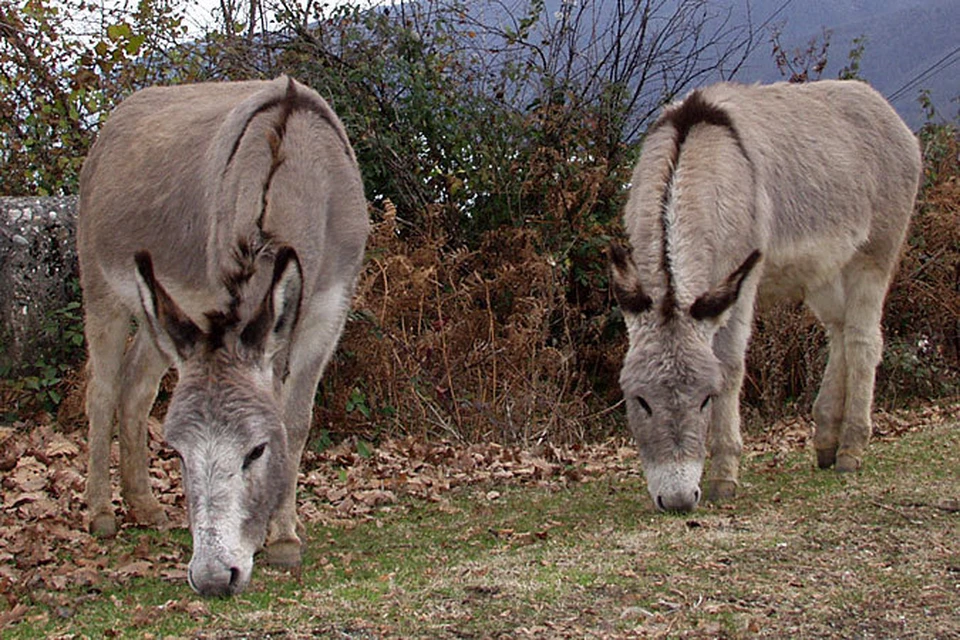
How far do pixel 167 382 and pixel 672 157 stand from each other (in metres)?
4.39

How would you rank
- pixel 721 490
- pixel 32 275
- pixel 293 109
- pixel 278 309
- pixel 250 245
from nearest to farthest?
pixel 278 309
pixel 250 245
pixel 293 109
pixel 721 490
pixel 32 275

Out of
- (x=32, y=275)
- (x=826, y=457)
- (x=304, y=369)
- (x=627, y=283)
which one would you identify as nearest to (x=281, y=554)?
(x=304, y=369)

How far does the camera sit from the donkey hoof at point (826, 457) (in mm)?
7336

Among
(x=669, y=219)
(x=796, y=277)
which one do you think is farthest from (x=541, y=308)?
(x=669, y=219)

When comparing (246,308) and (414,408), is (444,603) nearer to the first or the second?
(246,308)

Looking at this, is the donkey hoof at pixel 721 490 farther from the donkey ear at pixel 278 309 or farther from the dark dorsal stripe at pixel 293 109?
the donkey ear at pixel 278 309

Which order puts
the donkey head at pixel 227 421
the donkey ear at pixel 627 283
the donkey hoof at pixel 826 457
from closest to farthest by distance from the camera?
1. the donkey head at pixel 227 421
2. the donkey ear at pixel 627 283
3. the donkey hoof at pixel 826 457

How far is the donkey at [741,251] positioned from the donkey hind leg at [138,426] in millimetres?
2647

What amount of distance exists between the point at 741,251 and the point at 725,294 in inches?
27.8

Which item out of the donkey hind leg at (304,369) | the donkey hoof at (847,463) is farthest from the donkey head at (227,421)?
the donkey hoof at (847,463)

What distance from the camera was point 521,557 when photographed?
16.0 feet

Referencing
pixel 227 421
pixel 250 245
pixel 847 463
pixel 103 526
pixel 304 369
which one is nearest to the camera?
pixel 227 421

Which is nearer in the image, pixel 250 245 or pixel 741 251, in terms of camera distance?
pixel 250 245

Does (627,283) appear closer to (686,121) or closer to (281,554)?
(686,121)
